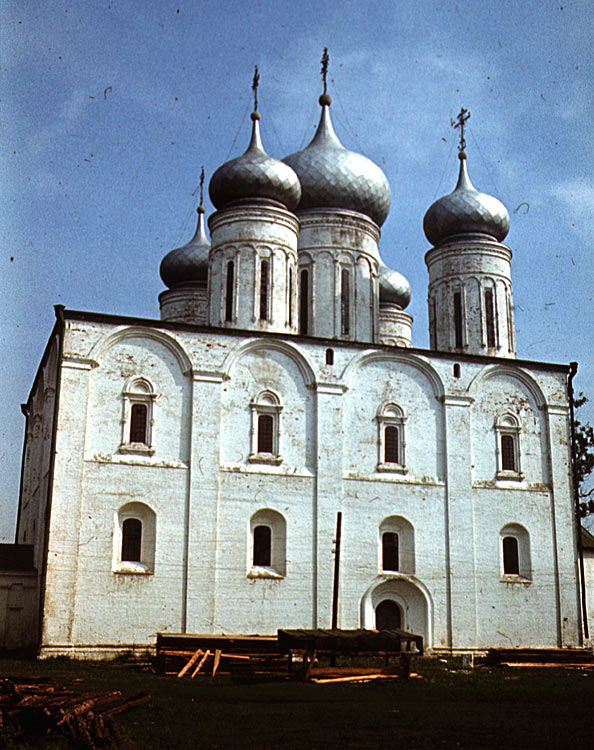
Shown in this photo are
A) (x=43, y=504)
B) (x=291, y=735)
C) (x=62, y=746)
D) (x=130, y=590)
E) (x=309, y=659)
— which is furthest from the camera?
(x=43, y=504)

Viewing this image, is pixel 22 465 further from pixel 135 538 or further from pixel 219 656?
pixel 219 656

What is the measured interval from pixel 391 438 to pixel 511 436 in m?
3.81

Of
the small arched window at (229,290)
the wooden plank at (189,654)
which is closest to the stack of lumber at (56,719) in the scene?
the wooden plank at (189,654)

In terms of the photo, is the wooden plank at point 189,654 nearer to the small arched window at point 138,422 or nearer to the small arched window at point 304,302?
the small arched window at point 138,422

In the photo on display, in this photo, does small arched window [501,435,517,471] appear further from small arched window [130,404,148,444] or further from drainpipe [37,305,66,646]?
drainpipe [37,305,66,646]

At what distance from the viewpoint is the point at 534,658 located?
23.3m

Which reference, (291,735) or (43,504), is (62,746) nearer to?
(291,735)

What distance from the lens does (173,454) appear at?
24.8 meters

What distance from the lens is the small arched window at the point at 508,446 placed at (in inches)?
1101

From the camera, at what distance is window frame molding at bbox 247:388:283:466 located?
2545cm

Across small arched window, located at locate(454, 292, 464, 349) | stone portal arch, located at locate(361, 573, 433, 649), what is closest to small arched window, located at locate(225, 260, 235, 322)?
small arched window, located at locate(454, 292, 464, 349)

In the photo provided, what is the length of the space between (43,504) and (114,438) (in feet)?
9.21

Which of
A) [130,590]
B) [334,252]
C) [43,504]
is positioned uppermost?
[334,252]

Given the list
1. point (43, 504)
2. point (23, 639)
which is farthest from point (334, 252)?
point (23, 639)
